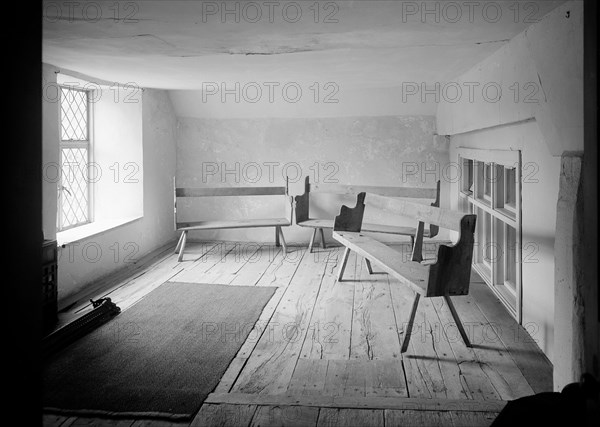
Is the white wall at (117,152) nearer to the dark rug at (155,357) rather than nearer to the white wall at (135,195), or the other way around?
the white wall at (135,195)

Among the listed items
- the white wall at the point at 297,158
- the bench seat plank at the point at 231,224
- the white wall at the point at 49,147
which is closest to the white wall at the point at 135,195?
the white wall at the point at 49,147

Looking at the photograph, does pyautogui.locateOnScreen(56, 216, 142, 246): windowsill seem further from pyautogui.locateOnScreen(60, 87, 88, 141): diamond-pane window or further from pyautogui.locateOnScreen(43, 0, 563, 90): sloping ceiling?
pyautogui.locateOnScreen(43, 0, 563, 90): sloping ceiling

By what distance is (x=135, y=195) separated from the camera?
21.1 feet

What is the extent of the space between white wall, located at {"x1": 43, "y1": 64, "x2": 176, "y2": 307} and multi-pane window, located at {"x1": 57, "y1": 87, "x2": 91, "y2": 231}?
275 millimetres

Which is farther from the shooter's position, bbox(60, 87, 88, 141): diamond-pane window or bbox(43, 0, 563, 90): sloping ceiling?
bbox(60, 87, 88, 141): diamond-pane window

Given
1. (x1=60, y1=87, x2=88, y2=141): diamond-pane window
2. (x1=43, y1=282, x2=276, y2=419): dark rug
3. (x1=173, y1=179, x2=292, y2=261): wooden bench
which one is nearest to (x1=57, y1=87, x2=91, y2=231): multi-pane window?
(x1=60, y1=87, x2=88, y2=141): diamond-pane window

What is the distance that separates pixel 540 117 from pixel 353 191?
11.9 feet

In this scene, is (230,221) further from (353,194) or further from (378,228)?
(378,228)

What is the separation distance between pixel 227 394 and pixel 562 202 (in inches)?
74.4

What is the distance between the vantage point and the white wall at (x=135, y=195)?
4.69 meters

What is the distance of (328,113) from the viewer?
7293 mm

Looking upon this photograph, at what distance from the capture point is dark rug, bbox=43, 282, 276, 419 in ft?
9.19

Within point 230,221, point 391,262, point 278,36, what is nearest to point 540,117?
point 391,262

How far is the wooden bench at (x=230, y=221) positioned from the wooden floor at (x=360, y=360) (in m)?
1.00
